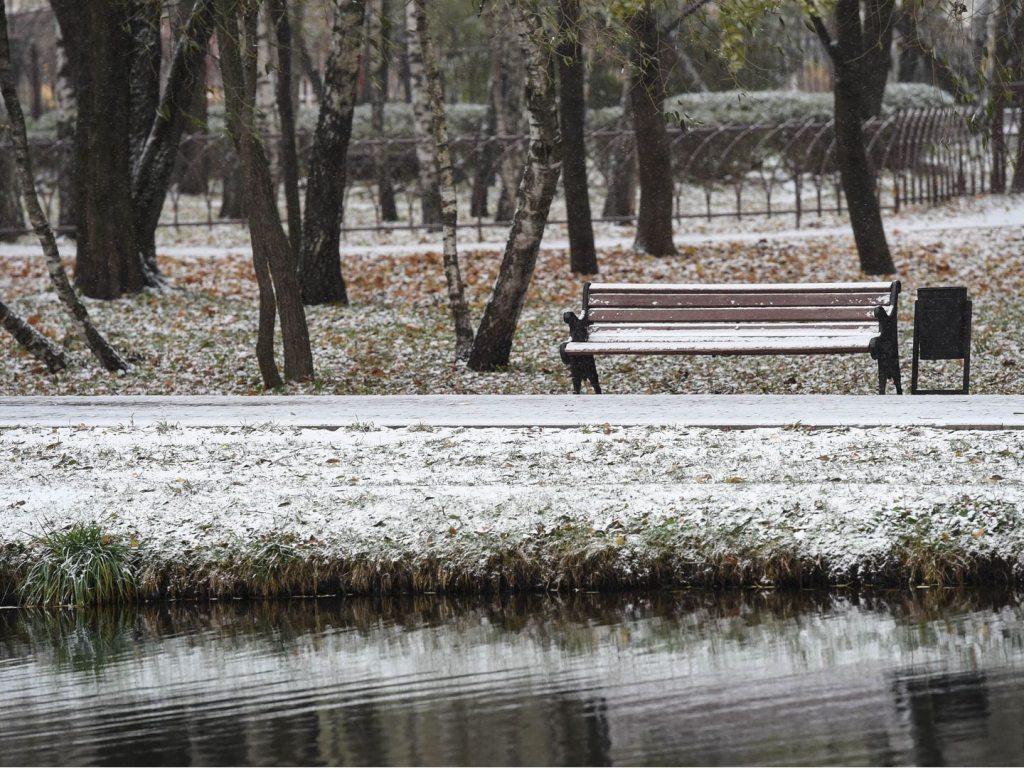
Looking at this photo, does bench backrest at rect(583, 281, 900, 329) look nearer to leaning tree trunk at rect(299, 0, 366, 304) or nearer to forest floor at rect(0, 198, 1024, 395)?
forest floor at rect(0, 198, 1024, 395)

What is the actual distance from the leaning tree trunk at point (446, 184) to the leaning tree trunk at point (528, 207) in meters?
0.40

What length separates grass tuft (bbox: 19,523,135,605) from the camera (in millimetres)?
6621

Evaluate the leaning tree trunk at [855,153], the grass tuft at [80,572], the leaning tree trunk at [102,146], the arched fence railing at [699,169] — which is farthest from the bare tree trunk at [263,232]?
the arched fence railing at [699,169]

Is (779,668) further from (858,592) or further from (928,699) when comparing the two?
(858,592)

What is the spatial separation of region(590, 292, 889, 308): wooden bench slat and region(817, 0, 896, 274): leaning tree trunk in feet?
15.5

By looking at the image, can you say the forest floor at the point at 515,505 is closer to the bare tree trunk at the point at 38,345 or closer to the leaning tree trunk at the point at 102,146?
the bare tree trunk at the point at 38,345

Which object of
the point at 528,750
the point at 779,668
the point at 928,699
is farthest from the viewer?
the point at 779,668

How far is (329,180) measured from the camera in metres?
14.1

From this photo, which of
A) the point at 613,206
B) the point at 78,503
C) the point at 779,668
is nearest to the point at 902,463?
the point at 779,668

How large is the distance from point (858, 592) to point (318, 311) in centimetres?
908

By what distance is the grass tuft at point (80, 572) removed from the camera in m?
6.62

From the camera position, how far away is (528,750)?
4.40 metres

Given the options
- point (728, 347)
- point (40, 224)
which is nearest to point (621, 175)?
point (40, 224)

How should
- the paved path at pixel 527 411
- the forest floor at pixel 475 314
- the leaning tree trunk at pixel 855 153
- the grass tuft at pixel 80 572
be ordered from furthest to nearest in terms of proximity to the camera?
the leaning tree trunk at pixel 855 153
the forest floor at pixel 475 314
the paved path at pixel 527 411
the grass tuft at pixel 80 572
